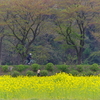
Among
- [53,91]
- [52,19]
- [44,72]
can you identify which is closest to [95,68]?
[44,72]

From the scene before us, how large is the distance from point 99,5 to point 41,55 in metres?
12.7

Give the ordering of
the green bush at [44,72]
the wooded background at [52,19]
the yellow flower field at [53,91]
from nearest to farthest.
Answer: the yellow flower field at [53,91] < the green bush at [44,72] < the wooded background at [52,19]

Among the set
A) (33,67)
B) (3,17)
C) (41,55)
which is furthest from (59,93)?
(41,55)

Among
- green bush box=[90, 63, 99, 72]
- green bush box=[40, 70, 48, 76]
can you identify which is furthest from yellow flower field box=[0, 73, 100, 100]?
green bush box=[90, 63, 99, 72]

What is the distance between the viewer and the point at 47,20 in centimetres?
3484

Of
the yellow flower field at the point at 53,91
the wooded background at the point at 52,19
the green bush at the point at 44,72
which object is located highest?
the wooded background at the point at 52,19

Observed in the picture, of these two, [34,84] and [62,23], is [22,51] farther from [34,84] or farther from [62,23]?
[34,84]

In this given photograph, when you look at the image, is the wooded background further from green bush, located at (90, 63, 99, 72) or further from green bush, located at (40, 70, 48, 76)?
green bush, located at (40, 70, 48, 76)

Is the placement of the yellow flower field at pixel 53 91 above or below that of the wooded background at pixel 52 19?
below

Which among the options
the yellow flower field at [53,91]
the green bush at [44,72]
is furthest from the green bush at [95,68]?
the yellow flower field at [53,91]

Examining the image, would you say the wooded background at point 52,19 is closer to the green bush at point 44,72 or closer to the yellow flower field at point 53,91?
the green bush at point 44,72

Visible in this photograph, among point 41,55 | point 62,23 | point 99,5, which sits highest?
point 99,5

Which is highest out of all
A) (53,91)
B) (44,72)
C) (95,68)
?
(53,91)

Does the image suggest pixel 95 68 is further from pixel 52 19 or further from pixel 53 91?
pixel 53 91
